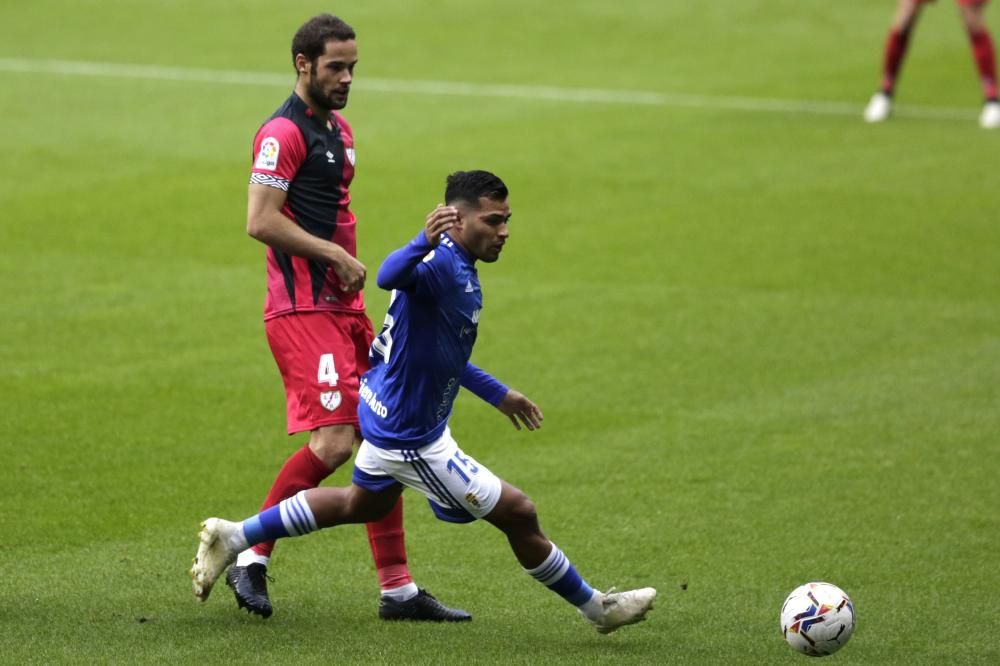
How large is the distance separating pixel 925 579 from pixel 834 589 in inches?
53.9

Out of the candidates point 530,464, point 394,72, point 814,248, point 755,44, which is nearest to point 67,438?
point 530,464

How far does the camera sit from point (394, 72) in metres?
22.3

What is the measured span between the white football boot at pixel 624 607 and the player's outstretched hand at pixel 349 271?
1.68m

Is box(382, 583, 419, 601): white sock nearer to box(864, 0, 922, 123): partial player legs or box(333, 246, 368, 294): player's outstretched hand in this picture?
box(333, 246, 368, 294): player's outstretched hand

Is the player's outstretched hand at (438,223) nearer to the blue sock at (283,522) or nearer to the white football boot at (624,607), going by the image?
the blue sock at (283,522)

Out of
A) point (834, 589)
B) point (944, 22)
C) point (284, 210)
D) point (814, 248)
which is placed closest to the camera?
point (834, 589)

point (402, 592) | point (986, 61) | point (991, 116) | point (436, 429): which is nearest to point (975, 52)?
point (986, 61)

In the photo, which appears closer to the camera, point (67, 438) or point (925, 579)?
point (925, 579)

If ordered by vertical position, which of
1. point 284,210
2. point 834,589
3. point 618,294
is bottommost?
point 618,294

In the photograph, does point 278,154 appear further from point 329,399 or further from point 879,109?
point 879,109

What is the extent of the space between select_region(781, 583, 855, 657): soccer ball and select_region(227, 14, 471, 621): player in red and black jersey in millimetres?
1489

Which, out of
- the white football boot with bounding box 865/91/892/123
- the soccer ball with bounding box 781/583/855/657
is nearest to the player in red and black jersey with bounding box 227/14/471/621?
the soccer ball with bounding box 781/583/855/657

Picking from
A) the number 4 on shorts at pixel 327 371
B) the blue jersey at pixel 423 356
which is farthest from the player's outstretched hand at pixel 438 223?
the number 4 on shorts at pixel 327 371

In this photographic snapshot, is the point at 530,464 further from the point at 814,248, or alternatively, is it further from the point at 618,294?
the point at 814,248
